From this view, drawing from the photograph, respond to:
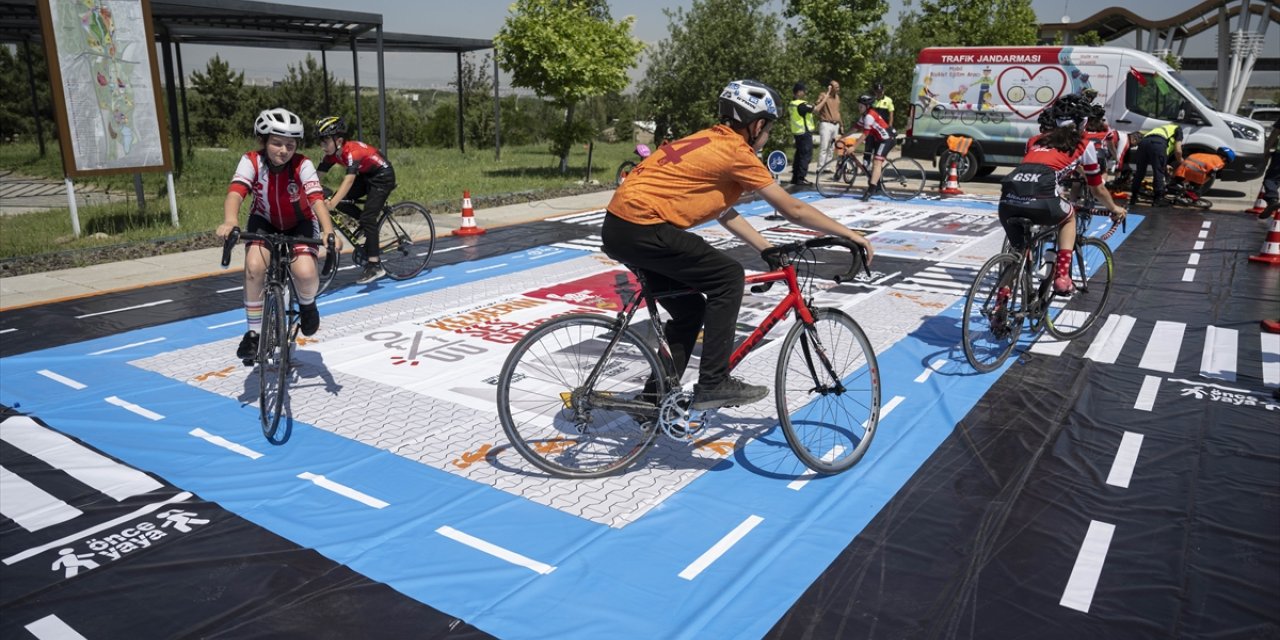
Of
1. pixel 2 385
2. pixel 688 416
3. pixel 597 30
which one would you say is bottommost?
pixel 2 385

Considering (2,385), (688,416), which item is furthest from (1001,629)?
(2,385)

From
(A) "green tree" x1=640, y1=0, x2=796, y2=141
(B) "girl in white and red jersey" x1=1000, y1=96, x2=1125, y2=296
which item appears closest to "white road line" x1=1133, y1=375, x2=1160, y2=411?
(B) "girl in white and red jersey" x1=1000, y1=96, x2=1125, y2=296

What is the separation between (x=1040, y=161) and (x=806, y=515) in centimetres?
382

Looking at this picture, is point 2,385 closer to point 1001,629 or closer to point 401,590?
point 401,590

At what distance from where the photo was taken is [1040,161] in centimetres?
636

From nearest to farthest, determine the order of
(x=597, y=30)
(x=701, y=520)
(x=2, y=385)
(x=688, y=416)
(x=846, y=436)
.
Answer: (x=701, y=520)
(x=688, y=416)
(x=846, y=436)
(x=2, y=385)
(x=597, y=30)

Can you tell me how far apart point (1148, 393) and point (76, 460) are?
6.63m

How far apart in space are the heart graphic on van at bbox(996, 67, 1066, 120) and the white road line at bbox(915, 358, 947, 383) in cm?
1421

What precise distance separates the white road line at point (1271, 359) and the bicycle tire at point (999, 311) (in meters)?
1.68

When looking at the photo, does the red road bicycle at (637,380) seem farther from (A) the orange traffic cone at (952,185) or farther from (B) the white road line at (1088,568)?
(A) the orange traffic cone at (952,185)

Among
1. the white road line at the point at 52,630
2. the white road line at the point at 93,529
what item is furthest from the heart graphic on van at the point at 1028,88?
the white road line at the point at 52,630

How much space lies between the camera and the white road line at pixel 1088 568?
3.39 meters

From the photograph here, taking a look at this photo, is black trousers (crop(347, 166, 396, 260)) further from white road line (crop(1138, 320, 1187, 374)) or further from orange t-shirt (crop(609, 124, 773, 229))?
white road line (crop(1138, 320, 1187, 374))

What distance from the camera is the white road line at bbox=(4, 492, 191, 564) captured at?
12.0 feet
